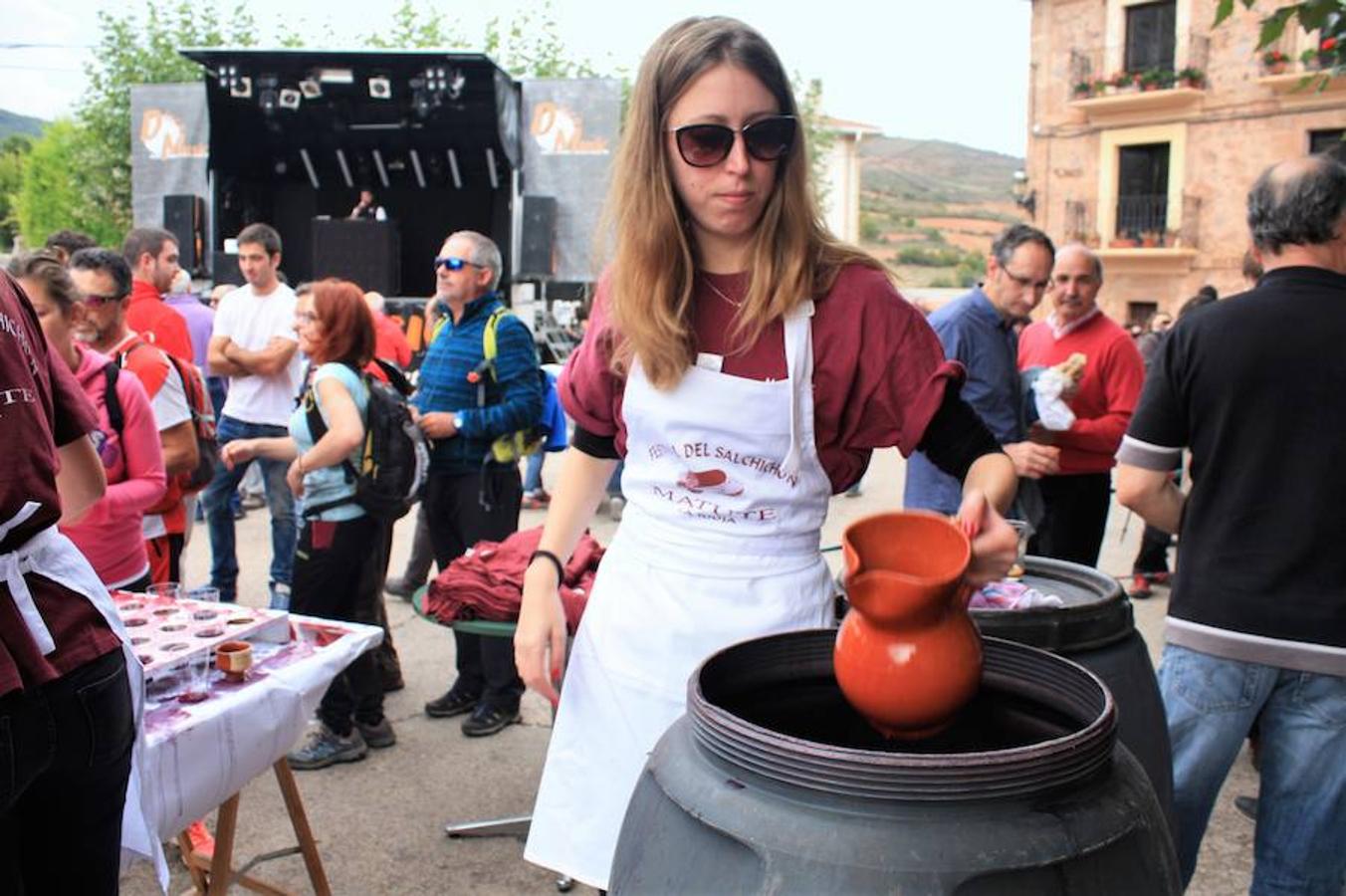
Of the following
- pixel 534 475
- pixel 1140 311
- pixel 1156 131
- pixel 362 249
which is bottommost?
pixel 534 475

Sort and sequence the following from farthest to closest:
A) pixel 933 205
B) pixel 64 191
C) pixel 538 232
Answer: pixel 933 205 < pixel 64 191 < pixel 538 232

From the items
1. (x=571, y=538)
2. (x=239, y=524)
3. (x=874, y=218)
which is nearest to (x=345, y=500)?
(x=571, y=538)

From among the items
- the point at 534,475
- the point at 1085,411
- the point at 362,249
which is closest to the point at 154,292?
the point at 534,475

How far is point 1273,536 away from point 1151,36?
2553cm

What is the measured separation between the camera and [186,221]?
1382 centimetres

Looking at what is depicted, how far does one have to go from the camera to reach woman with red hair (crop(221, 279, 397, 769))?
3.96m

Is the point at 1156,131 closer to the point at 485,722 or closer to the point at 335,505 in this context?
the point at 485,722

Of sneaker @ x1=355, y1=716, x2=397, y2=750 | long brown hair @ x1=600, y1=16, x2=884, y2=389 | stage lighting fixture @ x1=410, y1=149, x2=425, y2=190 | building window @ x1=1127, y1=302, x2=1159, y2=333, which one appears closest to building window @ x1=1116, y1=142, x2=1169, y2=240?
building window @ x1=1127, y1=302, x2=1159, y2=333

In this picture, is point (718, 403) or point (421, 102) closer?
point (718, 403)

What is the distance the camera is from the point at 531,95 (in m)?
13.9

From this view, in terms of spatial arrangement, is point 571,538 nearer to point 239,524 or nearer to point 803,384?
point 803,384

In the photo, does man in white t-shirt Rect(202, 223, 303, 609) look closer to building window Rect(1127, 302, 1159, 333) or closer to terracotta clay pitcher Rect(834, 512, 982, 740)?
terracotta clay pitcher Rect(834, 512, 982, 740)

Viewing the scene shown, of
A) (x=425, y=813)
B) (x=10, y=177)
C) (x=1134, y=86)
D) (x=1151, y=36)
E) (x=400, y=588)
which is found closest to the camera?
(x=425, y=813)

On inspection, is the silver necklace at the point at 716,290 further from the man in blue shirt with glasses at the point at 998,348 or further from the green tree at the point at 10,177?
the green tree at the point at 10,177
